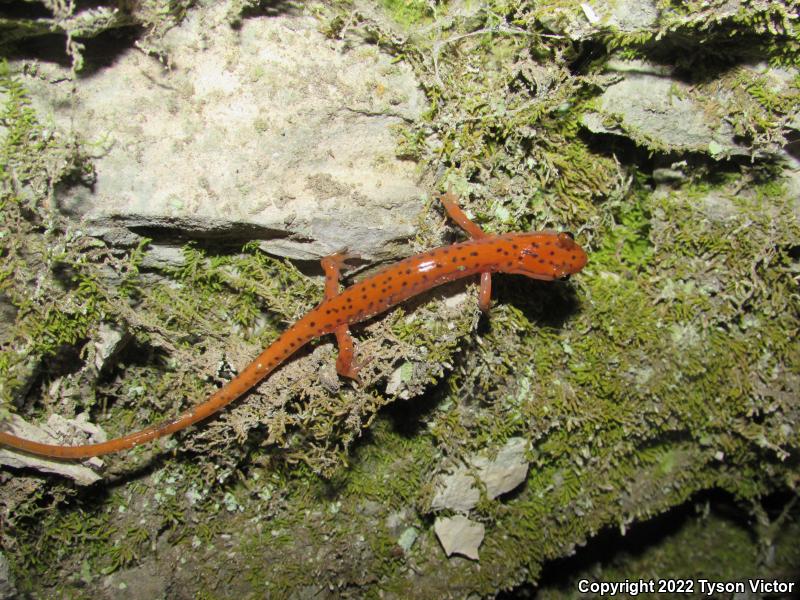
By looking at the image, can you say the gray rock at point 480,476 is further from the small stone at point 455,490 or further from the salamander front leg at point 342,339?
the salamander front leg at point 342,339

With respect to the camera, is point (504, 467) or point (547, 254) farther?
point (504, 467)

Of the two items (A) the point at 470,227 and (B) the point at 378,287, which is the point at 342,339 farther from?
(A) the point at 470,227

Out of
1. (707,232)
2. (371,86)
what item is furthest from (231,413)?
(707,232)

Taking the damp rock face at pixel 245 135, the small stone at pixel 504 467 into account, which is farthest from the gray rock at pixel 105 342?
the small stone at pixel 504 467

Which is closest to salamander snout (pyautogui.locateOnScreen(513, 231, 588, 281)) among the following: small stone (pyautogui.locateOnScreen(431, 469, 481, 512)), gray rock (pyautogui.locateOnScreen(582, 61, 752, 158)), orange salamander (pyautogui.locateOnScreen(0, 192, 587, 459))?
orange salamander (pyautogui.locateOnScreen(0, 192, 587, 459))

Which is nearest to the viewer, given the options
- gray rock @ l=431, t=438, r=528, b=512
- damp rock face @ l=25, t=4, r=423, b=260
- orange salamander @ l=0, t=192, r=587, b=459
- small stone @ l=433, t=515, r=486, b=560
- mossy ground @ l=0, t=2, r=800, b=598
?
damp rock face @ l=25, t=4, r=423, b=260

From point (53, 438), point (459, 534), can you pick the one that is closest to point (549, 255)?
point (459, 534)

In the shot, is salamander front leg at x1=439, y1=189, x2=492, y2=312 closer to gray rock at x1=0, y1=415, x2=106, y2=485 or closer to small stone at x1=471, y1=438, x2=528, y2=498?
small stone at x1=471, y1=438, x2=528, y2=498
